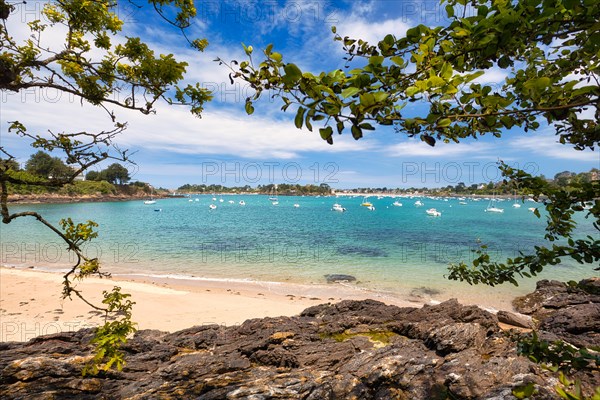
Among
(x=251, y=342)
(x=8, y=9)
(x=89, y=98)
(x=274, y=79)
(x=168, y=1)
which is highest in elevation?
(x=168, y=1)

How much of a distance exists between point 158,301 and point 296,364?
439 inches

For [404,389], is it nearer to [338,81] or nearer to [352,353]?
[352,353]

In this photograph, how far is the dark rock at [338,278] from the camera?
19.2 meters

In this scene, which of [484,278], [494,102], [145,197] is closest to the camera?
[494,102]

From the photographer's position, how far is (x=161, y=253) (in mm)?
28422

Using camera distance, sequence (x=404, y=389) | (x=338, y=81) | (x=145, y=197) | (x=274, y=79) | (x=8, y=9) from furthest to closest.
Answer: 1. (x=145, y=197)
2. (x=404, y=389)
3. (x=8, y=9)
4. (x=274, y=79)
5. (x=338, y=81)

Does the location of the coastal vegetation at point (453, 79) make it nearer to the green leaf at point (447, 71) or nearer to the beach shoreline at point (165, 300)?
the green leaf at point (447, 71)

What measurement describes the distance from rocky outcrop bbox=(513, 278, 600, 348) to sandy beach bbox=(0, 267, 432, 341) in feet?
17.2

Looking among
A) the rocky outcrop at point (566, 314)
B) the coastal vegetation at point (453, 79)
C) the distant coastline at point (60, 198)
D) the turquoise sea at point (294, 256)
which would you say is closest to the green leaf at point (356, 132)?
the coastal vegetation at point (453, 79)

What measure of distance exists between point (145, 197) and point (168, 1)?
193m

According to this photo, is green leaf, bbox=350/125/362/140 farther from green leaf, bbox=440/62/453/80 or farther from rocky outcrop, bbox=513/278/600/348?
rocky outcrop, bbox=513/278/600/348

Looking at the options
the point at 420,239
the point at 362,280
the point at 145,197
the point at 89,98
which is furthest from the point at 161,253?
the point at 145,197

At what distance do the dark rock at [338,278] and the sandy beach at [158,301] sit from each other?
3.93ft

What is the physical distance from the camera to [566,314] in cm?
885
